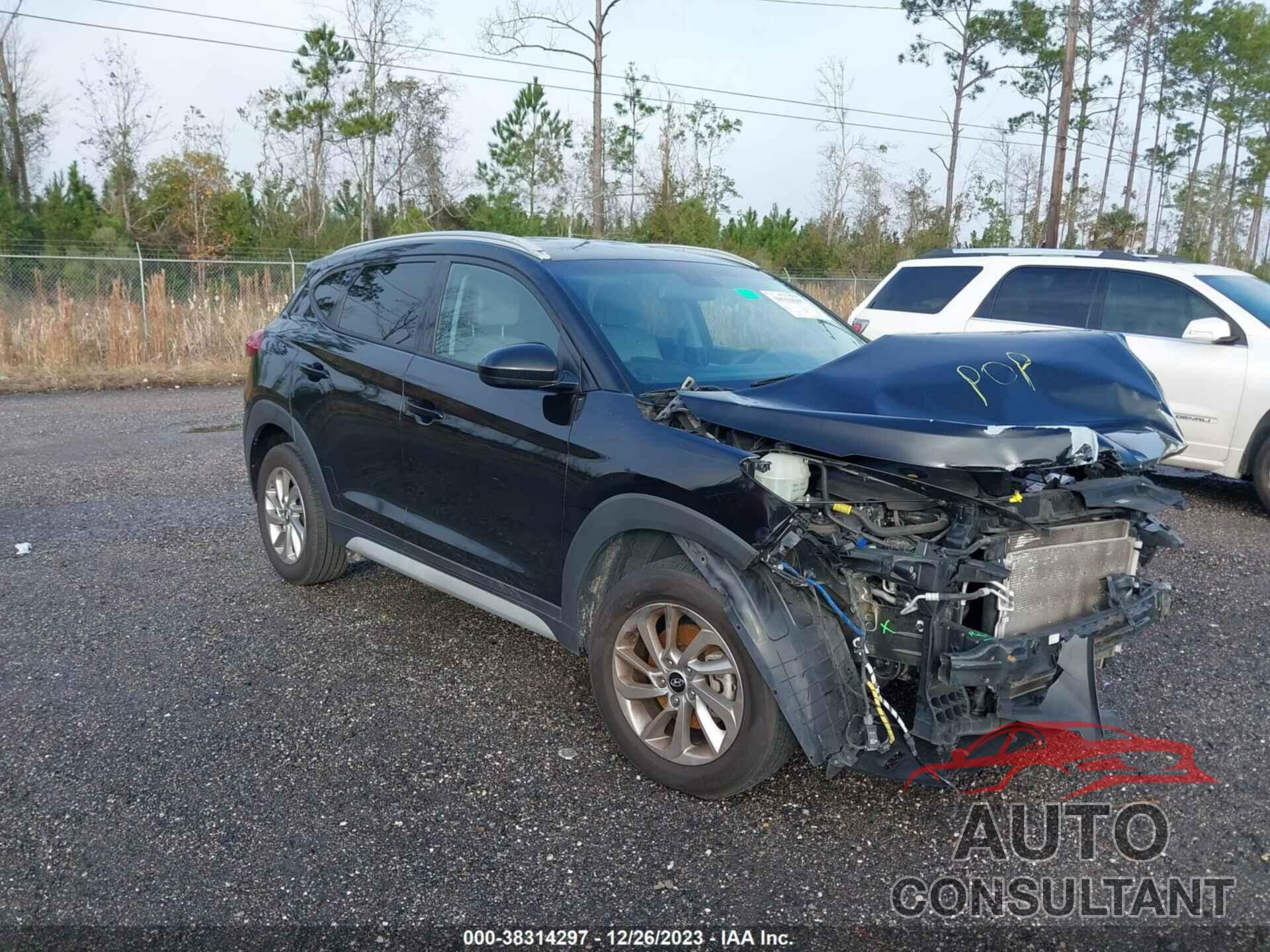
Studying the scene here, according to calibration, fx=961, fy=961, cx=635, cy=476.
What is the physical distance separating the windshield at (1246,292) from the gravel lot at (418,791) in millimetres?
2773

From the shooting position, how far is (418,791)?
329 centimetres

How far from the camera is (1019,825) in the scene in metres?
3.12

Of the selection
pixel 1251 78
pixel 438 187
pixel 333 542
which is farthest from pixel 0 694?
pixel 1251 78

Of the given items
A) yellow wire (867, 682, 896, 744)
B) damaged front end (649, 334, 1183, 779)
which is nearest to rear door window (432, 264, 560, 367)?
damaged front end (649, 334, 1183, 779)

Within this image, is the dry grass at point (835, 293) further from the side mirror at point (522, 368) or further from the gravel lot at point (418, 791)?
the side mirror at point (522, 368)

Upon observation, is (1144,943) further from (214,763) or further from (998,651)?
(214,763)

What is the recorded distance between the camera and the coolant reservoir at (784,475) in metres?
2.95

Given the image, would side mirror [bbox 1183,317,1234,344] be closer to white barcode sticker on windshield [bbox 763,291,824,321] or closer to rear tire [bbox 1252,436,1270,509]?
rear tire [bbox 1252,436,1270,509]

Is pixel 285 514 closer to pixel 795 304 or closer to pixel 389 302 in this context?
pixel 389 302

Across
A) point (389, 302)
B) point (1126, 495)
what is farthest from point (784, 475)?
point (389, 302)

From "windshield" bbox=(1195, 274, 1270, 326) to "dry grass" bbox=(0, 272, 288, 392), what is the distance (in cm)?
1372

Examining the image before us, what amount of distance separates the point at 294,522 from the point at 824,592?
11.1ft

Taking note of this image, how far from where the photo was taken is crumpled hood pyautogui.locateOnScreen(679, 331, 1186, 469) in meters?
2.74

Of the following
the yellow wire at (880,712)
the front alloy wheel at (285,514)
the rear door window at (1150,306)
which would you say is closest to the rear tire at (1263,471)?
the rear door window at (1150,306)
